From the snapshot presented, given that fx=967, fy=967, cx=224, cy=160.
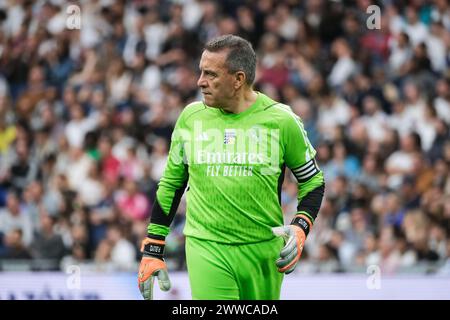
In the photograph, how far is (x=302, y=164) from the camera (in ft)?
22.5

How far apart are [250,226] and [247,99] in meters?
0.91

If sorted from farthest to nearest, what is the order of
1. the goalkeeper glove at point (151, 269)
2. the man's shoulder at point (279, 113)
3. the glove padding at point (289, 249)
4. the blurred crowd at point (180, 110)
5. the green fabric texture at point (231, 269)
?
1. the blurred crowd at point (180, 110)
2. the goalkeeper glove at point (151, 269)
3. the man's shoulder at point (279, 113)
4. the green fabric texture at point (231, 269)
5. the glove padding at point (289, 249)

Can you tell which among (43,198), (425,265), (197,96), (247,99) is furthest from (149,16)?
(247,99)

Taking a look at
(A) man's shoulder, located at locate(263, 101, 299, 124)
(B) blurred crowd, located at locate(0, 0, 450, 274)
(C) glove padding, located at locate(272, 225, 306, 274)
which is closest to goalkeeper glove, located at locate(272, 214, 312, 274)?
(C) glove padding, located at locate(272, 225, 306, 274)

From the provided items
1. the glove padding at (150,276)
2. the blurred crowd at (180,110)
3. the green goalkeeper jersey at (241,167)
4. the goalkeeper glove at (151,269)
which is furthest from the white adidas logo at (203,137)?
the blurred crowd at (180,110)

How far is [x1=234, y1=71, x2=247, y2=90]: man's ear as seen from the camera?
22.3ft

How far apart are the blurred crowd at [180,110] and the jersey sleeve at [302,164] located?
17.0 feet

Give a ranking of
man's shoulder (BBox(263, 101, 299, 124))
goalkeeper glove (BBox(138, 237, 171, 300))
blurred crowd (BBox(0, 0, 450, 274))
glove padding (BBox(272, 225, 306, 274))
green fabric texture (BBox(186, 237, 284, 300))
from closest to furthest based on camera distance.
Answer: glove padding (BBox(272, 225, 306, 274))
green fabric texture (BBox(186, 237, 284, 300))
man's shoulder (BBox(263, 101, 299, 124))
goalkeeper glove (BBox(138, 237, 171, 300))
blurred crowd (BBox(0, 0, 450, 274))

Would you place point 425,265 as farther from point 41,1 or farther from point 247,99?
point 41,1

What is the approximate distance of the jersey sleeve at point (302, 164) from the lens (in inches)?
268

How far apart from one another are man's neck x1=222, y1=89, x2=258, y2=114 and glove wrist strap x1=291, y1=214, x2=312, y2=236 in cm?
85

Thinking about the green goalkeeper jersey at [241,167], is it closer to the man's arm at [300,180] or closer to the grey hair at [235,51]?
the man's arm at [300,180]

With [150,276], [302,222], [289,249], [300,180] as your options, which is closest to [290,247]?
[289,249]

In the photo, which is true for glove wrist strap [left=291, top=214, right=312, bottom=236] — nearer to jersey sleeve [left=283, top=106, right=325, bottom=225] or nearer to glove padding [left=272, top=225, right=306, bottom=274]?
jersey sleeve [left=283, top=106, right=325, bottom=225]
